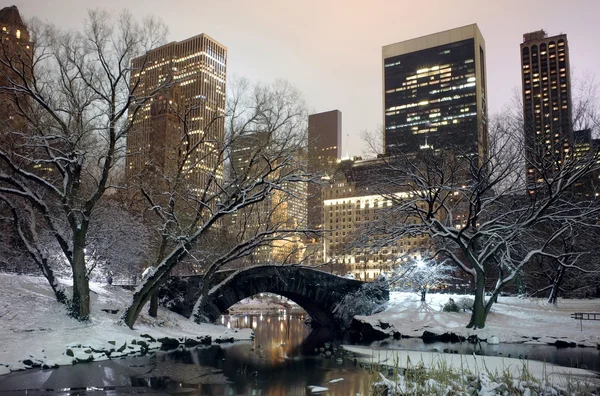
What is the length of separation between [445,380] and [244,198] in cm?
1356

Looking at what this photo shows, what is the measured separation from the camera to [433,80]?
8238cm

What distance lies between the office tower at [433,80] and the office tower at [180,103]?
3805cm

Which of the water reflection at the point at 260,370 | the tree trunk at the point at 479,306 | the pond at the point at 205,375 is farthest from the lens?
the tree trunk at the point at 479,306

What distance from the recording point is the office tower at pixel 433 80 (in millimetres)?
73250

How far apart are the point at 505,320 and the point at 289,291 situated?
42.3 feet

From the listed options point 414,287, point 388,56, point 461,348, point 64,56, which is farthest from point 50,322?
point 388,56

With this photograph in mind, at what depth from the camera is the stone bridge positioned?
28.3m

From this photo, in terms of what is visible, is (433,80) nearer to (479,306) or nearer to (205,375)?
(479,306)

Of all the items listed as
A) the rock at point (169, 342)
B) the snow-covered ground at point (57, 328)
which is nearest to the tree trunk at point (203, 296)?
the snow-covered ground at point (57, 328)

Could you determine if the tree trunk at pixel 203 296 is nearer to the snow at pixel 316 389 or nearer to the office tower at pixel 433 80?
the snow at pixel 316 389

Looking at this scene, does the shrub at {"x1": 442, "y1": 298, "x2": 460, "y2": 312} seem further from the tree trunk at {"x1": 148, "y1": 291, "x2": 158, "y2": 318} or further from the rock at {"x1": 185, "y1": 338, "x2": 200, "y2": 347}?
the tree trunk at {"x1": 148, "y1": 291, "x2": 158, "y2": 318}

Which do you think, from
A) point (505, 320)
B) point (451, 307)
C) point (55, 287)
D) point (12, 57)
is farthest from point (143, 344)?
point (505, 320)

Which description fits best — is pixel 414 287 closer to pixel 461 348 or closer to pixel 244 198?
pixel 461 348

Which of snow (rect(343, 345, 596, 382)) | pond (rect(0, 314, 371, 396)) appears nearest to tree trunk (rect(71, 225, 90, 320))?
pond (rect(0, 314, 371, 396))
